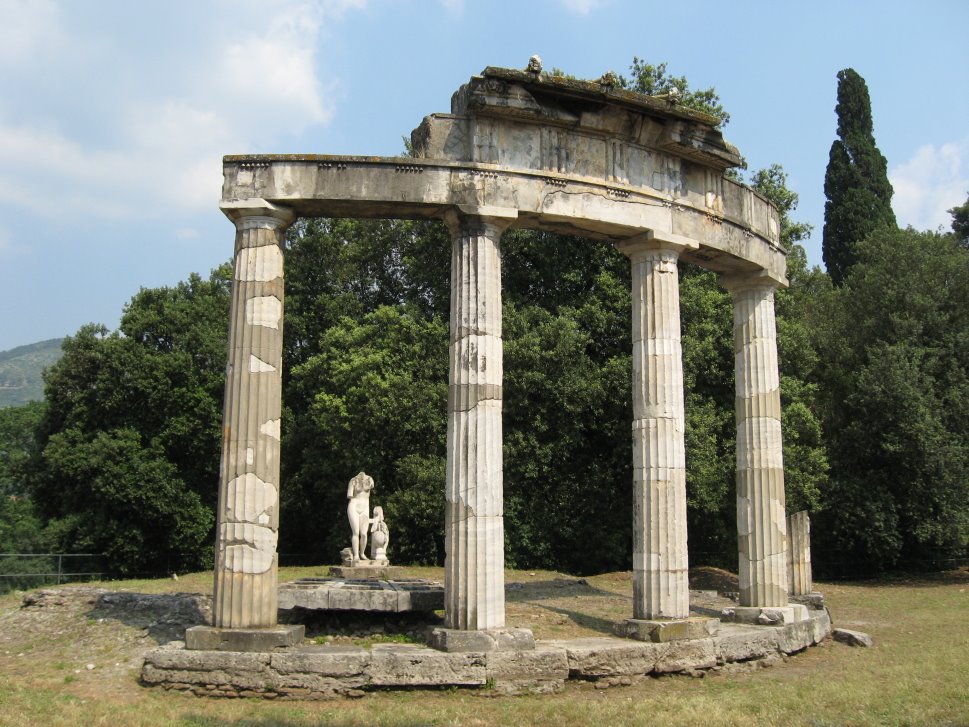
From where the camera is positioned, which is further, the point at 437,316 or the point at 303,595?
the point at 437,316

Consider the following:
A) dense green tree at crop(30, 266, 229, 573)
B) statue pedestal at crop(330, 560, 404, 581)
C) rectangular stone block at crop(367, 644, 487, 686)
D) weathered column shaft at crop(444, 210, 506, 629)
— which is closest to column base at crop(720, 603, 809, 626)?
weathered column shaft at crop(444, 210, 506, 629)

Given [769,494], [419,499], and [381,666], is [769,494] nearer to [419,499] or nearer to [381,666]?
[381,666]

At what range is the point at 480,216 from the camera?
13648 millimetres

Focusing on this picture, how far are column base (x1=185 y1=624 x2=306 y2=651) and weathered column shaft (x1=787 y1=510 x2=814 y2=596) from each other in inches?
475

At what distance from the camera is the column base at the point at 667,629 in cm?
1343

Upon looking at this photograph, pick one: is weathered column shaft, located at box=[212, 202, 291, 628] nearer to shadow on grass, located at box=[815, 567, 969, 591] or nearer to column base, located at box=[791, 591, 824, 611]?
column base, located at box=[791, 591, 824, 611]

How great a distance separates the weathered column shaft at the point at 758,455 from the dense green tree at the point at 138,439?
74.4 ft

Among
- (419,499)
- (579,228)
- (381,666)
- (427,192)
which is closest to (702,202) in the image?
(579,228)

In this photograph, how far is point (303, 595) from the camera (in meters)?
14.2

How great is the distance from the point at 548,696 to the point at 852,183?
36.3 meters

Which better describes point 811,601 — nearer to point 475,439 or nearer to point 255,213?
point 475,439

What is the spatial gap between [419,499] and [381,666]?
16.2 meters

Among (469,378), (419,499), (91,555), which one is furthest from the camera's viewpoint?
(91,555)

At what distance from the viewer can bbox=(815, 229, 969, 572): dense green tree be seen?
29.0m
